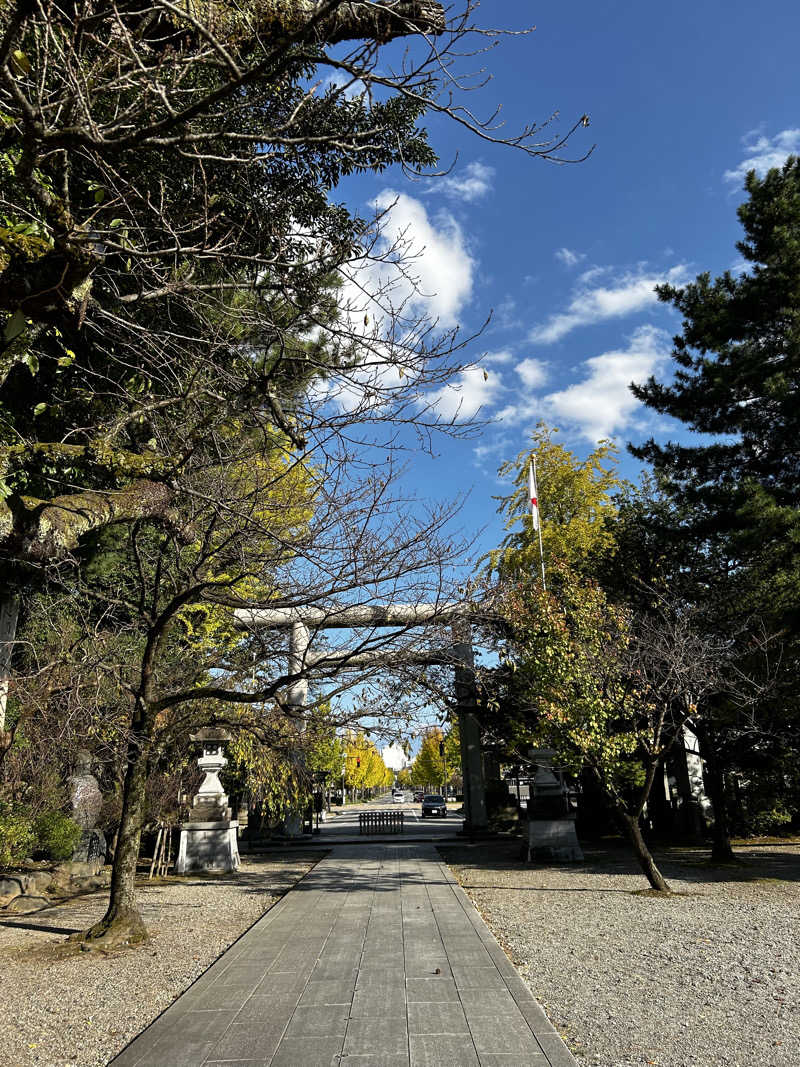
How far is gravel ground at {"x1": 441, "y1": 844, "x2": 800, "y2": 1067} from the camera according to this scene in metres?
4.45

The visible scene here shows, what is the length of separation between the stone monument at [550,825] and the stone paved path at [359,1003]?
6546mm

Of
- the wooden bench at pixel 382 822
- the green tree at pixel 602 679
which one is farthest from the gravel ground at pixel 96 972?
the wooden bench at pixel 382 822

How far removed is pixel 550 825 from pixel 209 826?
7474 mm

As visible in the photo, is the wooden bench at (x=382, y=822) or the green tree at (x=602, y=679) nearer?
the green tree at (x=602, y=679)

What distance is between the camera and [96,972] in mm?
6602

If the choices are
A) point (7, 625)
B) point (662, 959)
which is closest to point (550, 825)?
point (662, 959)

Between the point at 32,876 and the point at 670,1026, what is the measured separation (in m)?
11.0

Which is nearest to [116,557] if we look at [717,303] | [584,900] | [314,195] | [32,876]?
[32,876]

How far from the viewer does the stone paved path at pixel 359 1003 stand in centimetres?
422

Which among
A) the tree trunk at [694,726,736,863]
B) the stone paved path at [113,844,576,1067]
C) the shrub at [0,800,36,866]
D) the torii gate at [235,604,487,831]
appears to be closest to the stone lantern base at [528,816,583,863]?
the tree trunk at [694,726,736,863]

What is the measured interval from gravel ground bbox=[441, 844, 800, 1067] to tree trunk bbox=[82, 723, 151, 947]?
13.8 feet

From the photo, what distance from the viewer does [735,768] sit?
52.1 feet

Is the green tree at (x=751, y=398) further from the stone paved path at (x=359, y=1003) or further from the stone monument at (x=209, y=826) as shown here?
the stone monument at (x=209, y=826)

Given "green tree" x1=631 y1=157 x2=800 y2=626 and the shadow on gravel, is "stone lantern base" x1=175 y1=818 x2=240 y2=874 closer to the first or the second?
the shadow on gravel
